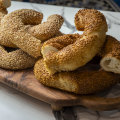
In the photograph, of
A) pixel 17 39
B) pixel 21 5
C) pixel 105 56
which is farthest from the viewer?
pixel 21 5

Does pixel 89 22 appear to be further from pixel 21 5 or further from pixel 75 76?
pixel 21 5

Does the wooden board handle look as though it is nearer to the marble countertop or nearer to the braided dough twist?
the marble countertop

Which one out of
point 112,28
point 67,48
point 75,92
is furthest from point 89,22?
point 112,28

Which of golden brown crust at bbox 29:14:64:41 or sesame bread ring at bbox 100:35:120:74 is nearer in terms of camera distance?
sesame bread ring at bbox 100:35:120:74

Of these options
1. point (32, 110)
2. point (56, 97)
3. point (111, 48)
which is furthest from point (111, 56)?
point (32, 110)

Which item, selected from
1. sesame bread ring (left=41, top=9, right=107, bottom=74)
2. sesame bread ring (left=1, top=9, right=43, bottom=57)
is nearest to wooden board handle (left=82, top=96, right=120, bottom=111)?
sesame bread ring (left=41, top=9, right=107, bottom=74)

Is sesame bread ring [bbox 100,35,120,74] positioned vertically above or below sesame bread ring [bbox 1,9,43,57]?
above

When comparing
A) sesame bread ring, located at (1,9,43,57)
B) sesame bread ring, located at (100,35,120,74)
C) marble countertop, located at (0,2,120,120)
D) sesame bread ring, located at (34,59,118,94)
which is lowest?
marble countertop, located at (0,2,120,120)

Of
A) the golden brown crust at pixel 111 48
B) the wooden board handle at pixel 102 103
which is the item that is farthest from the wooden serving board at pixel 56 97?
the golden brown crust at pixel 111 48
